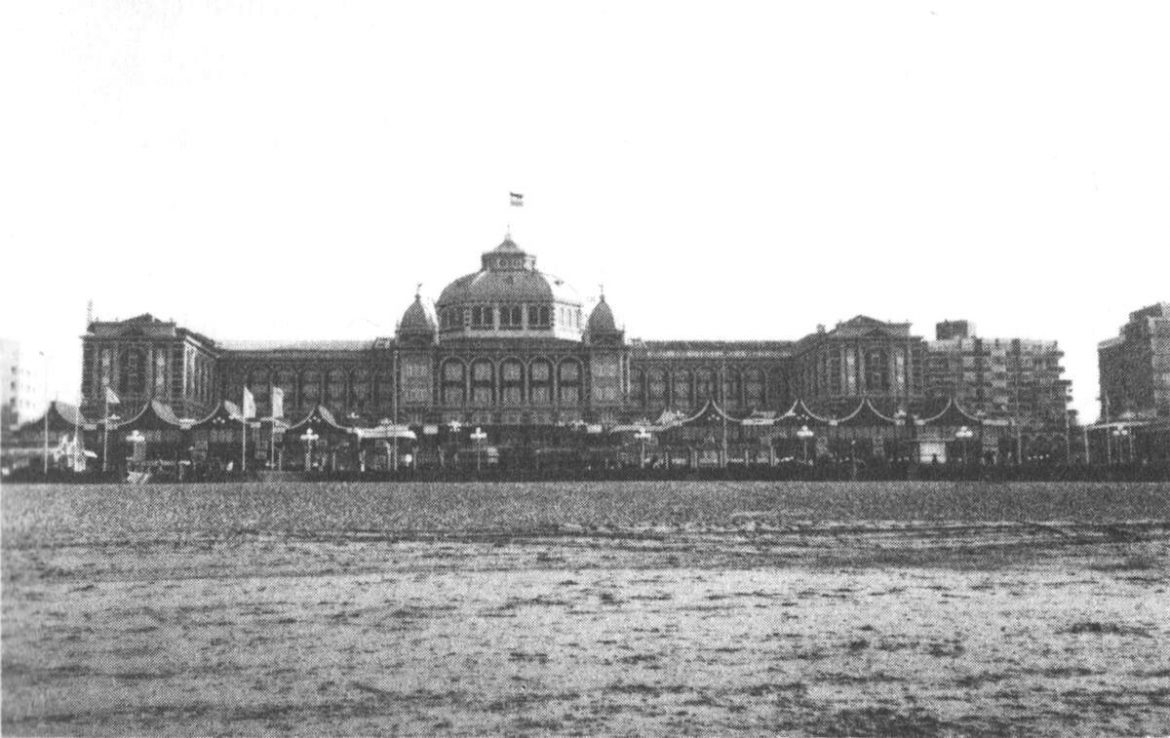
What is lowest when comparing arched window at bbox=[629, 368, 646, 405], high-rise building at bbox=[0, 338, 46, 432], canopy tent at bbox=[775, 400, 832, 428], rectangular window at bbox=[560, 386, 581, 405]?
high-rise building at bbox=[0, 338, 46, 432]

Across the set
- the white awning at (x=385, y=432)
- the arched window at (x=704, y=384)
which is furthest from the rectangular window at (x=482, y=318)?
the arched window at (x=704, y=384)

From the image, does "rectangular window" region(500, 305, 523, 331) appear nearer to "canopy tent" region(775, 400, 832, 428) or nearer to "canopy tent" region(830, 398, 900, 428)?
"canopy tent" region(775, 400, 832, 428)

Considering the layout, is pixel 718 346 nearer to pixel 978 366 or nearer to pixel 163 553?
pixel 978 366

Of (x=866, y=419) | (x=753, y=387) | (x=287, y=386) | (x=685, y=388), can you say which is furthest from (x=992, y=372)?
(x=287, y=386)

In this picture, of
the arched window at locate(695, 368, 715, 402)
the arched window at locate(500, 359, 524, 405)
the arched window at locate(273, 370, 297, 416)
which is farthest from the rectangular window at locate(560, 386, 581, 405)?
the arched window at locate(273, 370, 297, 416)

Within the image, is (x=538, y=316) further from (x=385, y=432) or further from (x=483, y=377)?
(x=385, y=432)
